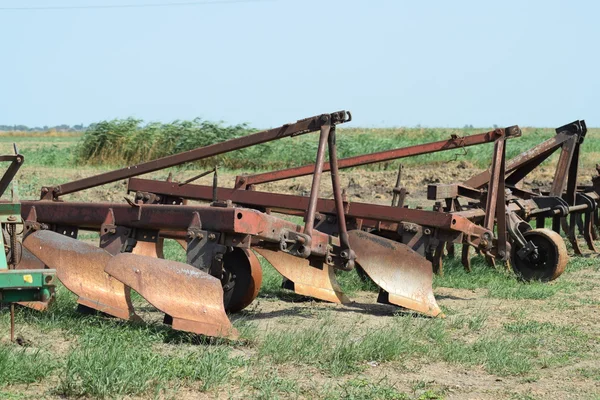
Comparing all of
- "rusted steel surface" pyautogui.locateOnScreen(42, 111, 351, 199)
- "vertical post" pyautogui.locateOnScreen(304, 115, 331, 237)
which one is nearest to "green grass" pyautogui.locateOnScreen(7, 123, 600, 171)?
"rusted steel surface" pyautogui.locateOnScreen(42, 111, 351, 199)

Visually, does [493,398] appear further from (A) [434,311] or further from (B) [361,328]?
(A) [434,311]

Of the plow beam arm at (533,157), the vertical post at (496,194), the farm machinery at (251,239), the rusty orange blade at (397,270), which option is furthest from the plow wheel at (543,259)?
the rusty orange blade at (397,270)

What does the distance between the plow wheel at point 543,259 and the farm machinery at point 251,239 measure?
0.01 meters

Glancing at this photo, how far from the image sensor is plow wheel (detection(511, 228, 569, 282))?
352 inches

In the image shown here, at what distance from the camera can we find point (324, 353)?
5305 mm

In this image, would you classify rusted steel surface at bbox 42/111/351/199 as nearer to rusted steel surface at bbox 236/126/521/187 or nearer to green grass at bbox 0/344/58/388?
rusted steel surface at bbox 236/126/521/187

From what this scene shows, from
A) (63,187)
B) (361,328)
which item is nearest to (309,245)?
(361,328)

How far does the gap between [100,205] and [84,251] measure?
59 centimetres

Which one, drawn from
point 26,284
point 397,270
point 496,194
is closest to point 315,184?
point 397,270

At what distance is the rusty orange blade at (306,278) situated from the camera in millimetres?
7750

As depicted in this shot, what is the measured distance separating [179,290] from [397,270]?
2259 millimetres

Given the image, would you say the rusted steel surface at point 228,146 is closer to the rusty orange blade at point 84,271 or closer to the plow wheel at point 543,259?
the rusty orange blade at point 84,271

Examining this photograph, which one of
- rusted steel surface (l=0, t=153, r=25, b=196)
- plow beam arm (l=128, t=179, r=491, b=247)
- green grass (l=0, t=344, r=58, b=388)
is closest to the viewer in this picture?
green grass (l=0, t=344, r=58, b=388)

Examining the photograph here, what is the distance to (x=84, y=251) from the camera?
631 cm
